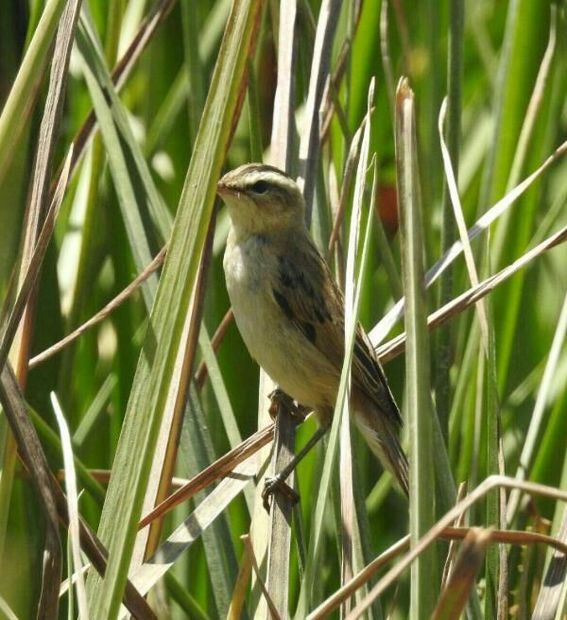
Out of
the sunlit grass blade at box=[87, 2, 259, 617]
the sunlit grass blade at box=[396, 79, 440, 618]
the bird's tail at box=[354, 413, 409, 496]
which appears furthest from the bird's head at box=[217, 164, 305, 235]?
the sunlit grass blade at box=[396, 79, 440, 618]

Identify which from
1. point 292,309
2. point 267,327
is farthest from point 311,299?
point 267,327

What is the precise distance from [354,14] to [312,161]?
1.28 feet

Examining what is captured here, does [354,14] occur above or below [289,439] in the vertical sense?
above

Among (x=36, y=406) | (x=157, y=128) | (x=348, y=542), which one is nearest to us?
(x=348, y=542)

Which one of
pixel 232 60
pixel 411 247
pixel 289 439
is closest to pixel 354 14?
pixel 289 439

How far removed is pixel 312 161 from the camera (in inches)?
105

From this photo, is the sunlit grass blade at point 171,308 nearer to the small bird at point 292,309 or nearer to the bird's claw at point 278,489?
the bird's claw at point 278,489

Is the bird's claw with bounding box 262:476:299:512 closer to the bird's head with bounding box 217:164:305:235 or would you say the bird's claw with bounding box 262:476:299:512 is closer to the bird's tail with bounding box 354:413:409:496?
the bird's tail with bounding box 354:413:409:496

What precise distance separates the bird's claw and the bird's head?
2.35ft

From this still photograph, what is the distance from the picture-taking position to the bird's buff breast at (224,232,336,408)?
114 inches

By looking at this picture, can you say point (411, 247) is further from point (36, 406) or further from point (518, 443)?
point (518, 443)

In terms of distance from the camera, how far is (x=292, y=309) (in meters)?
3.09

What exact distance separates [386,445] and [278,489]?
0.66 m

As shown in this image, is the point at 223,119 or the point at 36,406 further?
the point at 36,406
